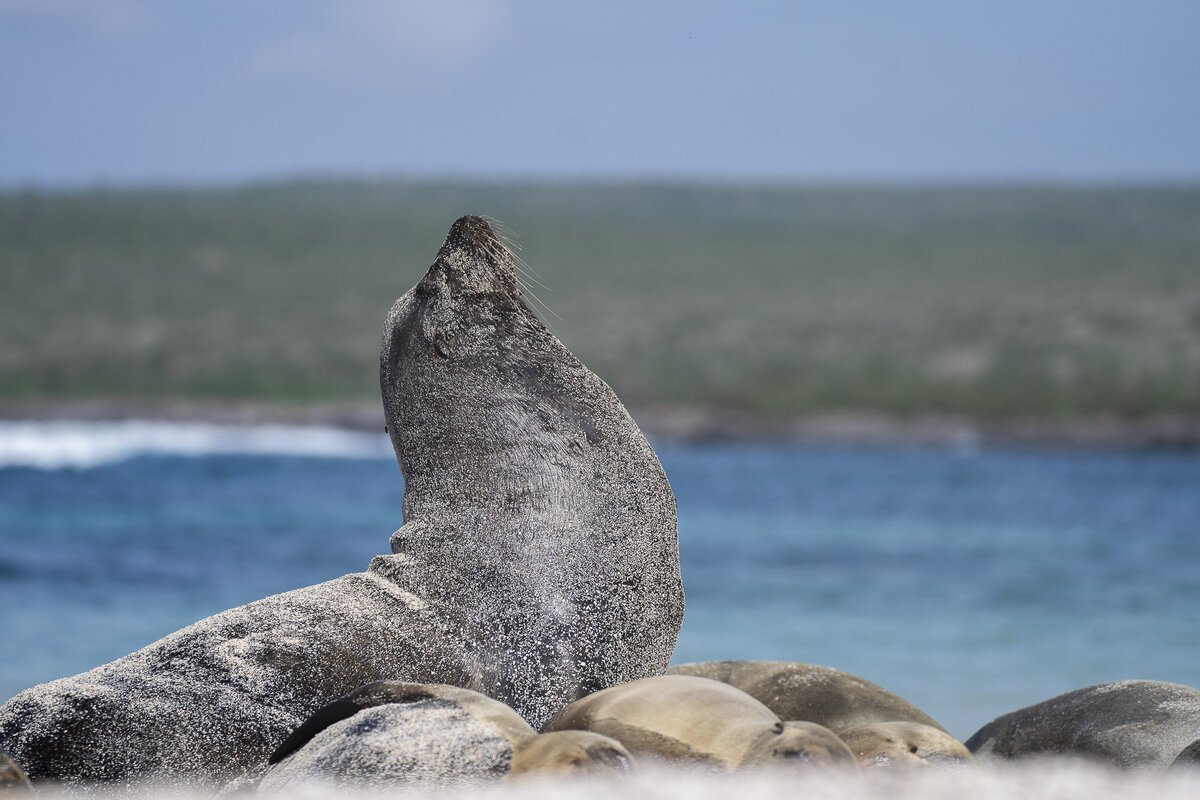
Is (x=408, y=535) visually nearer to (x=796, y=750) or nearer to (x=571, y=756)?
(x=571, y=756)

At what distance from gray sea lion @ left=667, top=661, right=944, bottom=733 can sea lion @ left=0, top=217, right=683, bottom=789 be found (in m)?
0.67

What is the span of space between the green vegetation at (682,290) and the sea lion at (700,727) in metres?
27.6

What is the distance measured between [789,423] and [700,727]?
31100 mm

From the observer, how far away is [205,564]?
13.2 metres

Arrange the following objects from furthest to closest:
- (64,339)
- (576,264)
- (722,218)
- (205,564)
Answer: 1. (722,218)
2. (576,264)
3. (64,339)
4. (205,564)

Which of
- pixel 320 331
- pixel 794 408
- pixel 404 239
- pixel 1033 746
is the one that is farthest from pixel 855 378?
pixel 1033 746

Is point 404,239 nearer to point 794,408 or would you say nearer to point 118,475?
point 794,408

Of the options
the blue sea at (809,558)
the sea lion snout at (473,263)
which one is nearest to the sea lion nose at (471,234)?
the sea lion snout at (473,263)

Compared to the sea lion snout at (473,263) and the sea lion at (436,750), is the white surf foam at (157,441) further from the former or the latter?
the sea lion at (436,750)

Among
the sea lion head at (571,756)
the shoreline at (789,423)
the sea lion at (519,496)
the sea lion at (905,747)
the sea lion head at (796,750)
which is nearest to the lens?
the sea lion head at (571,756)

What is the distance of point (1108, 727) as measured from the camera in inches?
196

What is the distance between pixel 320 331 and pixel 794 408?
57.5 ft

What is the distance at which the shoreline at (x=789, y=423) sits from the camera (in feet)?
101

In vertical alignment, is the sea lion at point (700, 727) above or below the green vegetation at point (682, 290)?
below
